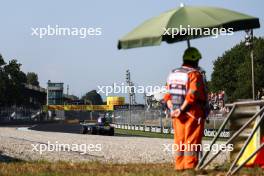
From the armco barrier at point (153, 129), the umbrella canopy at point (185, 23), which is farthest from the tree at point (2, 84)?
the umbrella canopy at point (185, 23)

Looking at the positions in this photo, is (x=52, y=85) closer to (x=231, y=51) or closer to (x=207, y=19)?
(x=231, y=51)

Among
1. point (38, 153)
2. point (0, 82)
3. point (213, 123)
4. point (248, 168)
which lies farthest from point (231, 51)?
point (248, 168)

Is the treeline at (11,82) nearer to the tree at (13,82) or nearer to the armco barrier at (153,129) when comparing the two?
the tree at (13,82)

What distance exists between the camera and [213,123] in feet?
119

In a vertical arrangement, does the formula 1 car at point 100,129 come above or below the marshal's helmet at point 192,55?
below

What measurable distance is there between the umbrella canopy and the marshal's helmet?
32 cm

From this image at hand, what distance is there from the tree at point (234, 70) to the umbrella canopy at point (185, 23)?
70433 mm

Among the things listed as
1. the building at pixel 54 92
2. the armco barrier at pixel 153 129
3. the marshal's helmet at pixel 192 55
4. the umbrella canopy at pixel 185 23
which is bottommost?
the armco barrier at pixel 153 129

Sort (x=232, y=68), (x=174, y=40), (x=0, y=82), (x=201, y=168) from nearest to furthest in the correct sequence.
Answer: (x=201, y=168), (x=174, y=40), (x=232, y=68), (x=0, y=82)

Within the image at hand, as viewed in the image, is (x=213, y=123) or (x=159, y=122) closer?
(x=213, y=123)

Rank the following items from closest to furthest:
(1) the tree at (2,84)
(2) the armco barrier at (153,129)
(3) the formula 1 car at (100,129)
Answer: (2) the armco barrier at (153,129), (3) the formula 1 car at (100,129), (1) the tree at (2,84)

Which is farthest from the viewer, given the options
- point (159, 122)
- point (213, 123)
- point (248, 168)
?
point (159, 122)

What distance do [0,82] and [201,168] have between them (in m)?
97.9

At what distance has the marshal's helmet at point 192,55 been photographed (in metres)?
8.82
